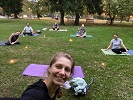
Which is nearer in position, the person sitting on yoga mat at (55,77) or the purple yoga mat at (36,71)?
the person sitting on yoga mat at (55,77)

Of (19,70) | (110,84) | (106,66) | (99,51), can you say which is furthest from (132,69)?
(19,70)

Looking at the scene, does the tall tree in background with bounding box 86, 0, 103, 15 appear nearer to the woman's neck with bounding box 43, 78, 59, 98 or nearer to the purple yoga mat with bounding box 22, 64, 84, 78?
the purple yoga mat with bounding box 22, 64, 84, 78

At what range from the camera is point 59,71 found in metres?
1.87

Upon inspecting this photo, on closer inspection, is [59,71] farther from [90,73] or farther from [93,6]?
[93,6]

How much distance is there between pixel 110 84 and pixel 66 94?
143 cm

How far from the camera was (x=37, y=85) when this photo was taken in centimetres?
183

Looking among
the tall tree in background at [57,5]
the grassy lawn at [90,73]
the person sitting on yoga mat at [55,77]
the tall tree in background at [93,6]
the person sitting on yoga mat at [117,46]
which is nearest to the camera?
the person sitting on yoga mat at [55,77]

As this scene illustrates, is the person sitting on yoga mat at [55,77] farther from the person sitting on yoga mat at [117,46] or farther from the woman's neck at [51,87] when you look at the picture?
the person sitting on yoga mat at [117,46]

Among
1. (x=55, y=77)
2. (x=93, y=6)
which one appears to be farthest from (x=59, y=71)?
(x=93, y=6)

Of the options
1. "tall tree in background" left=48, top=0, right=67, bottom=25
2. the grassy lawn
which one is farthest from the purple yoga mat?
"tall tree in background" left=48, top=0, right=67, bottom=25

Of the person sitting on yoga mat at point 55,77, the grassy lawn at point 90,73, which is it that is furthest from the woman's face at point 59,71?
the grassy lawn at point 90,73

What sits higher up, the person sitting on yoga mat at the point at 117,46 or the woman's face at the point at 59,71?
the woman's face at the point at 59,71

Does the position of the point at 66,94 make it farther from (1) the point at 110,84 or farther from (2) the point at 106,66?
(2) the point at 106,66

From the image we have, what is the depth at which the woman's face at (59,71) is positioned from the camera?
1877 mm
